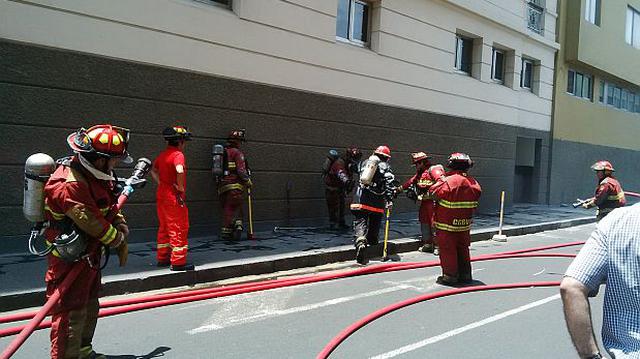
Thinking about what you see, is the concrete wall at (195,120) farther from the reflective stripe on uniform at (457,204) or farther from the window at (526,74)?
the window at (526,74)

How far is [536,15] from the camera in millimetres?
20062

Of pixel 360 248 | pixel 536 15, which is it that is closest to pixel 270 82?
pixel 360 248

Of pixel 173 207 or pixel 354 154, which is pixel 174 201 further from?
pixel 354 154

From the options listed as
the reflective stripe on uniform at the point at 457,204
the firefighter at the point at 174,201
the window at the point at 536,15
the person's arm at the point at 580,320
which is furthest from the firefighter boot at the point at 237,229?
the window at the point at 536,15

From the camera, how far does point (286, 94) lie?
11.0m

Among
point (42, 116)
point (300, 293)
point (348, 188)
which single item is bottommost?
point (300, 293)

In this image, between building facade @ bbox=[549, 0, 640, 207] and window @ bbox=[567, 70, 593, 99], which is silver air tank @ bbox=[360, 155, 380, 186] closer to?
building facade @ bbox=[549, 0, 640, 207]

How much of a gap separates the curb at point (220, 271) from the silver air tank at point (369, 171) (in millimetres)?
1386

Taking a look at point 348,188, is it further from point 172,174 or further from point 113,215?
point 113,215

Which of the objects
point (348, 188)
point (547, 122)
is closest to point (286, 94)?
point (348, 188)

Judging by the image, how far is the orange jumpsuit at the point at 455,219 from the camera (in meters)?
7.27

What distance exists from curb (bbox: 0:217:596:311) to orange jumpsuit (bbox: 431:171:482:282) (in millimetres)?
2270

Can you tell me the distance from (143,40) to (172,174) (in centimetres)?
317

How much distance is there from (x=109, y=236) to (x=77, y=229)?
0.76 feet
